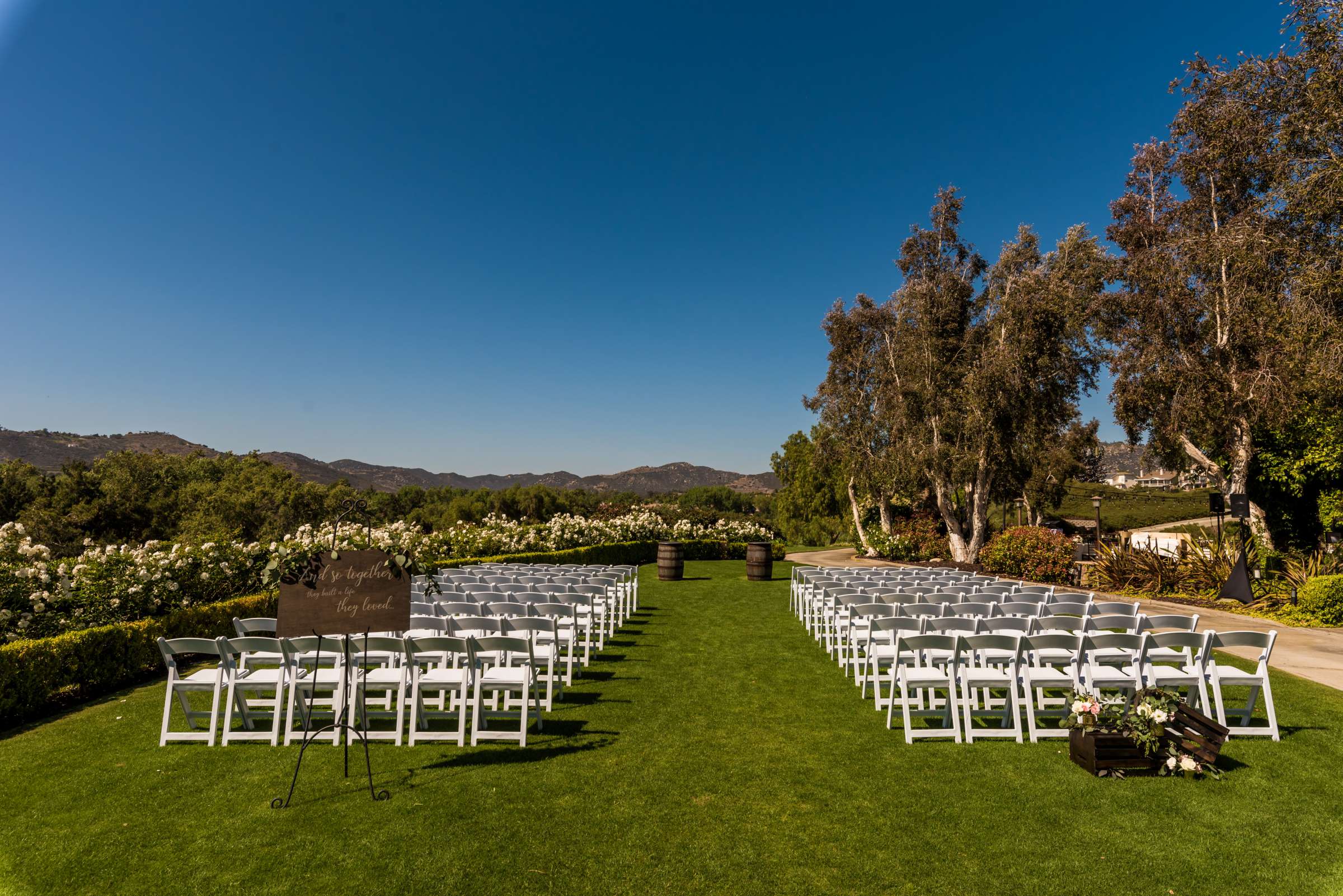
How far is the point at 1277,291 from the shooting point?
16516 mm

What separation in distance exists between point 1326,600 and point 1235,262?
343 inches

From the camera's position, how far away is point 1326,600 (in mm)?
11484

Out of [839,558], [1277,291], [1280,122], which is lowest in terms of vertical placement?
[839,558]

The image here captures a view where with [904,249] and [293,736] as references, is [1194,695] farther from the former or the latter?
[904,249]

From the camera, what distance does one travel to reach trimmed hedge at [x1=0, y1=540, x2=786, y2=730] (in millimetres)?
6246

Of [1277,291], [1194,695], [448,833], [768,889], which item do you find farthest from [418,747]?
[1277,291]

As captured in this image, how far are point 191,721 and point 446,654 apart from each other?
2.02 meters

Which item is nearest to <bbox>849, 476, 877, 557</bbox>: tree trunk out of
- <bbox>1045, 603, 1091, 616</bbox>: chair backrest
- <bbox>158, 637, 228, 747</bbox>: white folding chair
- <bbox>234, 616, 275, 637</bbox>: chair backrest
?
<bbox>1045, 603, 1091, 616</bbox>: chair backrest

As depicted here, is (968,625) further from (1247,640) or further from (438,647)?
(438,647)

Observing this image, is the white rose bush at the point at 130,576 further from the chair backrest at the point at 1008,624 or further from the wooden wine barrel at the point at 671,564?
the wooden wine barrel at the point at 671,564

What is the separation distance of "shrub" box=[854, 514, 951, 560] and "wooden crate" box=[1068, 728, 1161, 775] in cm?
2127

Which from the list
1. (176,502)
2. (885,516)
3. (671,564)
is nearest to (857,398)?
(885,516)

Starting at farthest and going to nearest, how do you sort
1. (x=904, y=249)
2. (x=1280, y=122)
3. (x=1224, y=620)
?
(x=904, y=249), (x=1280, y=122), (x=1224, y=620)

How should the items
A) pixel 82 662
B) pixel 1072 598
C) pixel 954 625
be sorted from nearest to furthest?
pixel 954 625, pixel 82 662, pixel 1072 598
